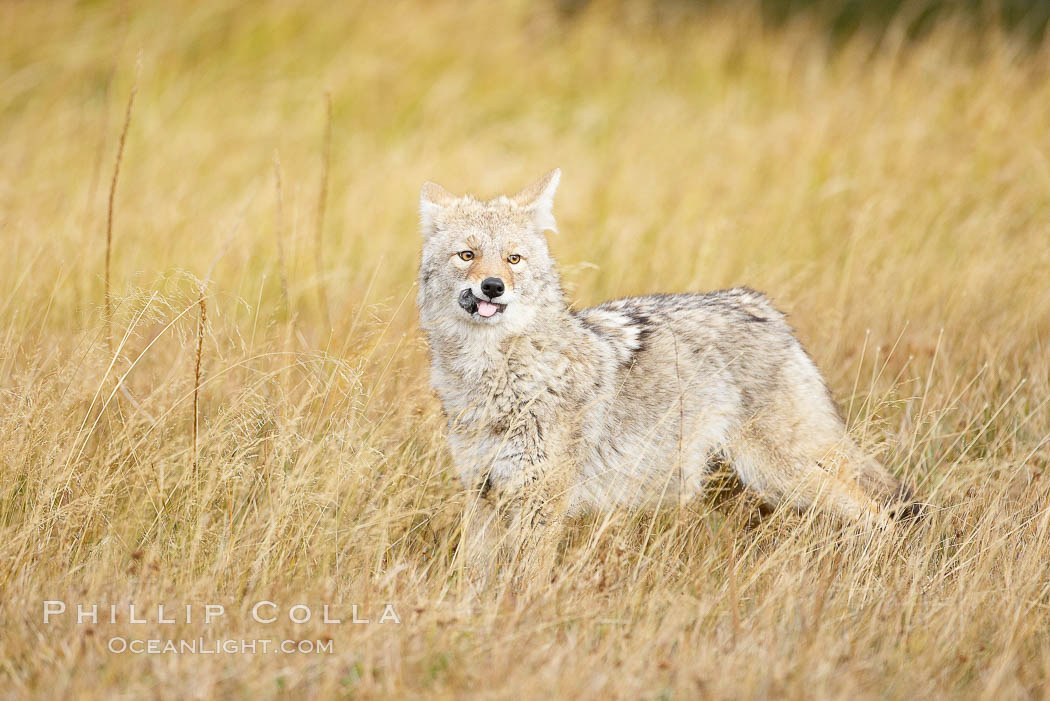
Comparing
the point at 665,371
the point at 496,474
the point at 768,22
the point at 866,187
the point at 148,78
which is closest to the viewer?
the point at 496,474

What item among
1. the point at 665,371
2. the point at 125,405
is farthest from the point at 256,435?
the point at 665,371

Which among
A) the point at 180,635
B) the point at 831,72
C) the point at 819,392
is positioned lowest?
the point at 180,635

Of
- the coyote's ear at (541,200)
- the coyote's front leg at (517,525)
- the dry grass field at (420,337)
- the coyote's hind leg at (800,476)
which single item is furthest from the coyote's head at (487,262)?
the coyote's hind leg at (800,476)

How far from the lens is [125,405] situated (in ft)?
15.0

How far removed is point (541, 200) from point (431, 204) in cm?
53

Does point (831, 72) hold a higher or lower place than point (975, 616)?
higher

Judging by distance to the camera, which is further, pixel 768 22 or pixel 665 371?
pixel 768 22

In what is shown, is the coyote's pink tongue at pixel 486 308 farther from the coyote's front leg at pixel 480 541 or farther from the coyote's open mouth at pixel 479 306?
the coyote's front leg at pixel 480 541

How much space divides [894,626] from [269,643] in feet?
6.76

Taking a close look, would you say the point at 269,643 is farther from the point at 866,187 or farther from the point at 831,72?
the point at 831,72

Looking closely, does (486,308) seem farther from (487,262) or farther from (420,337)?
(420,337)

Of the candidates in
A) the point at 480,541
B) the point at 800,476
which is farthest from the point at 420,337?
the point at 800,476

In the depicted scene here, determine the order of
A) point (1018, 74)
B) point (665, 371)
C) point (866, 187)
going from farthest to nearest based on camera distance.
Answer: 1. point (1018, 74)
2. point (866, 187)
3. point (665, 371)

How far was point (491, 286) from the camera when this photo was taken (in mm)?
4141
